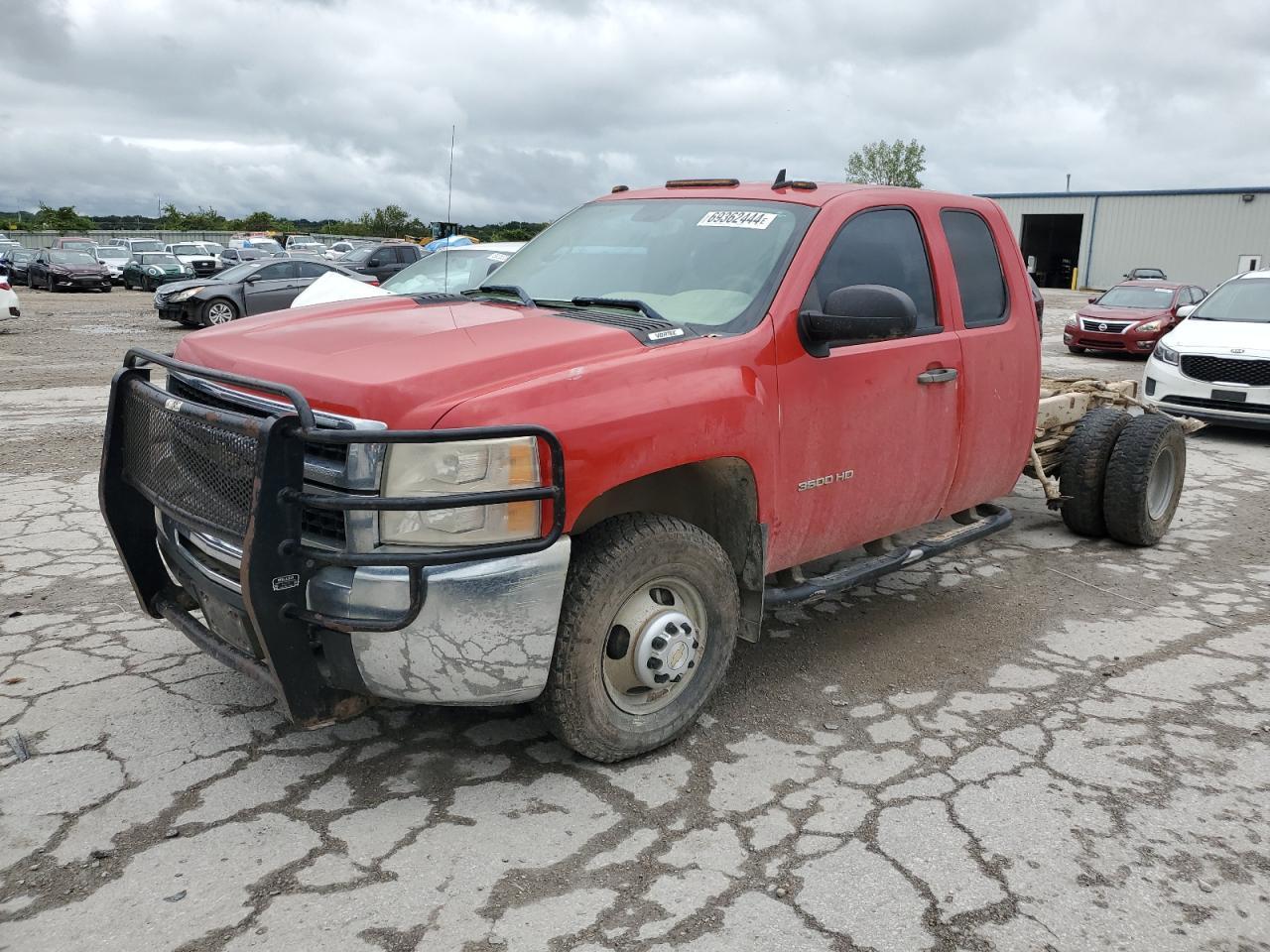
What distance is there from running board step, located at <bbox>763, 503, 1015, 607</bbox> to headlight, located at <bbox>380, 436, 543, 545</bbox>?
4.20 ft

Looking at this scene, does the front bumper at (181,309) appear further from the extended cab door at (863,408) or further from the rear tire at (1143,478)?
the extended cab door at (863,408)

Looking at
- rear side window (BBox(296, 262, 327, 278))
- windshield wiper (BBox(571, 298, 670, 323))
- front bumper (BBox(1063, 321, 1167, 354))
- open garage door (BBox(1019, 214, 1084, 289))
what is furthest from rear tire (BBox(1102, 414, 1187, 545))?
open garage door (BBox(1019, 214, 1084, 289))

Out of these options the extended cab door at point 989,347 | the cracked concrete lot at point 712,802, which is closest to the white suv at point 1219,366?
the cracked concrete lot at point 712,802

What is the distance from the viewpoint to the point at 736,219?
4.04 m

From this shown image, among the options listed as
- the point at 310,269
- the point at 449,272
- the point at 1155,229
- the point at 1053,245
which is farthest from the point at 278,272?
the point at 1053,245

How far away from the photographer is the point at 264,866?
111 inches

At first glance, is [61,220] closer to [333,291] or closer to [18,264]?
[18,264]

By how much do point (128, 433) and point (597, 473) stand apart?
1666 mm

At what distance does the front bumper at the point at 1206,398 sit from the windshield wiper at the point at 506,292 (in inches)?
294

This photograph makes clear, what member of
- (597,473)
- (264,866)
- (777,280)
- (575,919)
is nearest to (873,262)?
(777,280)

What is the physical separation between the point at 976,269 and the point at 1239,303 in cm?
853

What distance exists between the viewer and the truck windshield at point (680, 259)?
12.2ft

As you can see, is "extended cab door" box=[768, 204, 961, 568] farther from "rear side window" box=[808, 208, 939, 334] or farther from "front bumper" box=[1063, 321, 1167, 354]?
"front bumper" box=[1063, 321, 1167, 354]

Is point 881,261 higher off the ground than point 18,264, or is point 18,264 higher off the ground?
point 881,261
